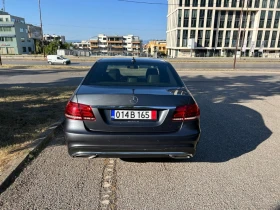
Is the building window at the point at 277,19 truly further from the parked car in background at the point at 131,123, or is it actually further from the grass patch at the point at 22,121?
the parked car in background at the point at 131,123

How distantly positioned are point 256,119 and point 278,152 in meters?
1.89

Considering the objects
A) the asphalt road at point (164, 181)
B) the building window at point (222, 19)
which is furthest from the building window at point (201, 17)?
the asphalt road at point (164, 181)

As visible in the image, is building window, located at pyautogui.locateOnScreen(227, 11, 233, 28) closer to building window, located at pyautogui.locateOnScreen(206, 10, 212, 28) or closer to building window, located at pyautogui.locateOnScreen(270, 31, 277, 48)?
building window, located at pyautogui.locateOnScreen(206, 10, 212, 28)

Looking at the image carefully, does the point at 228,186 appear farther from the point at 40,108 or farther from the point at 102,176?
the point at 40,108

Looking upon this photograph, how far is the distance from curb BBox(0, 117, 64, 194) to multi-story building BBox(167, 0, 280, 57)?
60310 mm

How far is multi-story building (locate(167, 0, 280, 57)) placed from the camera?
196 feet

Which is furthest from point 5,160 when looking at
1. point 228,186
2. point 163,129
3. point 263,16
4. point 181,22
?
point 263,16

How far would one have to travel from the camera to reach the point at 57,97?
6879mm

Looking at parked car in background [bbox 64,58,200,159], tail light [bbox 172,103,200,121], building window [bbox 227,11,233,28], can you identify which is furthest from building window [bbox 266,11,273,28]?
parked car in background [bbox 64,58,200,159]

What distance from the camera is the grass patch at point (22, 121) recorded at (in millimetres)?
3164

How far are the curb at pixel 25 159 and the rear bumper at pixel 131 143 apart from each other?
0.82 metres

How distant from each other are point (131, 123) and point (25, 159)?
1688mm

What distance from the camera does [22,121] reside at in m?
4.31

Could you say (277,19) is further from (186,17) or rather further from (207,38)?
(186,17)
